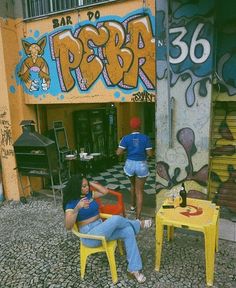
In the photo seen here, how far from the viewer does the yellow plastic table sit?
3.65m

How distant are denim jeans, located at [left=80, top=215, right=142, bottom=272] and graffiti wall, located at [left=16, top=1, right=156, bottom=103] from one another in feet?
8.42

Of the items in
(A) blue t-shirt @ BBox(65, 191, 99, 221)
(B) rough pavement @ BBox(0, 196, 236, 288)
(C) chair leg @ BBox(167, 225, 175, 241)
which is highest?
(A) blue t-shirt @ BBox(65, 191, 99, 221)

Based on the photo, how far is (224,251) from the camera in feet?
14.6

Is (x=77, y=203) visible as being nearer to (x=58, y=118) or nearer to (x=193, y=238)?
(x=193, y=238)

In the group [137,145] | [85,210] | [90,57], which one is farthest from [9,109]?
[85,210]

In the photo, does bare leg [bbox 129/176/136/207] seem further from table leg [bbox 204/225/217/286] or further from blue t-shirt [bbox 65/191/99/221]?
table leg [bbox 204/225/217/286]

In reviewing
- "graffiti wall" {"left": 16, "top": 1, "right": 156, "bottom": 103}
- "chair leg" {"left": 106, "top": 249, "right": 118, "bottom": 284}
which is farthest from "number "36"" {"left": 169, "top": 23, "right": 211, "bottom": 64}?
"chair leg" {"left": 106, "top": 249, "right": 118, "bottom": 284}

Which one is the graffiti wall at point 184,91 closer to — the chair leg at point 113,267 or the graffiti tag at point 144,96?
the graffiti tag at point 144,96

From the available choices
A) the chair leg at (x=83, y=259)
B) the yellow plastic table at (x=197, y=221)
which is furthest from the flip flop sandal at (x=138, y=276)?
the chair leg at (x=83, y=259)

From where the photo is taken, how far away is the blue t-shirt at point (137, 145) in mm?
5441

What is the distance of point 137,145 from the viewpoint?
17.8 ft

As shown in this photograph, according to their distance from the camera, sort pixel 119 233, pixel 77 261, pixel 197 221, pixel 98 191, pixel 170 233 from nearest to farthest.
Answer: pixel 197 221 < pixel 119 233 < pixel 77 261 < pixel 98 191 < pixel 170 233

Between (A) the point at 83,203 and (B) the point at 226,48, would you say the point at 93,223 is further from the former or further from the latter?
(B) the point at 226,48

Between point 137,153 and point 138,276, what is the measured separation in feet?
7.71
